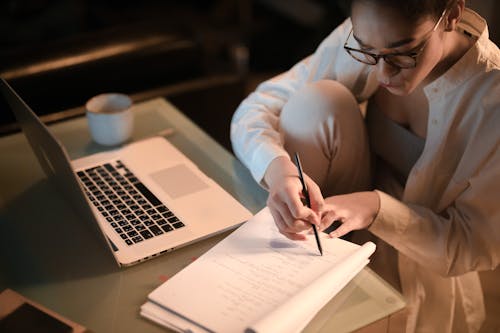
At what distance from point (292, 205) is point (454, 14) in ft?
1.33

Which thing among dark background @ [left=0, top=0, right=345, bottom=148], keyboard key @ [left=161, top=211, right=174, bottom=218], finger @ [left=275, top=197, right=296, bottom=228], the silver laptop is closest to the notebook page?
finger @ [left=275, top=197, right=296, bottom=228]

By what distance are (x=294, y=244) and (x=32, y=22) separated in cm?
185

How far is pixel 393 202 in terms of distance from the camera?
115 centimetres

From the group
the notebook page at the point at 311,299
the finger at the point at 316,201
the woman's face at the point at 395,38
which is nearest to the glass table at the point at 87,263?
the notebook page at the point at 311,299

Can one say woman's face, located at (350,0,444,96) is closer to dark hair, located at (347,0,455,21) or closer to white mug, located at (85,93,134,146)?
dark hair, located at (347,0,455,21)

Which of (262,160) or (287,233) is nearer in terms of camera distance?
(287,233)

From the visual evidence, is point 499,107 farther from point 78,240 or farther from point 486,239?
point 78,240

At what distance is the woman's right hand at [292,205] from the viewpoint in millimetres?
1015

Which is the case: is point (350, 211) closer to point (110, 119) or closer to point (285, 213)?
point (285, 213)

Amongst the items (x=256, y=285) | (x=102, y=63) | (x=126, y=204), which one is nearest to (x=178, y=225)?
(x=126, y=204)

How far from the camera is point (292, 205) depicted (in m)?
1.03

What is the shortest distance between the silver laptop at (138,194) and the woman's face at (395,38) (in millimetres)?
359

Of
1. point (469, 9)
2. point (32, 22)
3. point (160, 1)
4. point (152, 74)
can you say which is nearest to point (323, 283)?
point (469, 9)

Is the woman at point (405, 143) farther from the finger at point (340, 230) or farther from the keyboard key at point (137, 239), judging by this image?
the keyboard key at point (137, 239)
